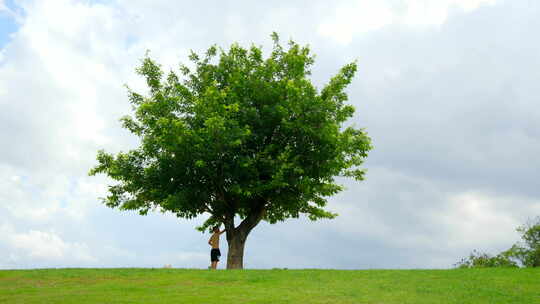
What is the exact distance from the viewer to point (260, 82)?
1369 inches

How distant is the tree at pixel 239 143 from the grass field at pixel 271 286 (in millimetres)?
7314

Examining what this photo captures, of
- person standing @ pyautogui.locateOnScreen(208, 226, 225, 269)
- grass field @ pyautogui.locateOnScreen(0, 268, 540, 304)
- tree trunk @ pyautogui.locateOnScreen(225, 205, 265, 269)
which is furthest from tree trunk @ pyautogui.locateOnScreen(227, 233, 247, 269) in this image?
grass field @ pyautogui.locateOnScreen(0, 268, 540, 304)

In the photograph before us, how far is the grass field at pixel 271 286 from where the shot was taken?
766 inches

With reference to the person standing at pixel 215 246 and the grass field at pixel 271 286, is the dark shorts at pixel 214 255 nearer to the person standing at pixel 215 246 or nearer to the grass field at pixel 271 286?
the person standing at pixel 215 246

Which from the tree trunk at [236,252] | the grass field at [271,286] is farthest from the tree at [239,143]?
the grass field at [271,286]

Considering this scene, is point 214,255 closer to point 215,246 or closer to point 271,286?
point 215,246

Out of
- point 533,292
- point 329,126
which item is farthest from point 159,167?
point 533,292

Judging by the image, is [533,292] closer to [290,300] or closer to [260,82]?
[290,300]

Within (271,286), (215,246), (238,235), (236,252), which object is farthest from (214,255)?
(271,286)

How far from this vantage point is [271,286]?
22062 mm

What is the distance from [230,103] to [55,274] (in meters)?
13.7

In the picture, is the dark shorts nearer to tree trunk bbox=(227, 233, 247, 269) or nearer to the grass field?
tree trunk bbox=(227, 233, 247, 269)

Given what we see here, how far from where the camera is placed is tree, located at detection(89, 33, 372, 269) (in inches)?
1265

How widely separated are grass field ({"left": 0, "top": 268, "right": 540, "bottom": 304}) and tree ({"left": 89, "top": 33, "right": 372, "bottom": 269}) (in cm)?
731
